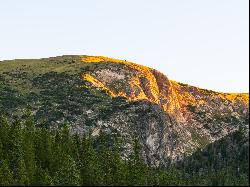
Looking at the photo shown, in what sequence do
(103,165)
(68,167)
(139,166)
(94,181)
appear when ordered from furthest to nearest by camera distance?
1. (103,165)
2. (139,166)
3. (94,181)
4. (68,167)

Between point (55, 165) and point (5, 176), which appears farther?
point (55, 165)

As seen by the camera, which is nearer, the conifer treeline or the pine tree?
the pine tree

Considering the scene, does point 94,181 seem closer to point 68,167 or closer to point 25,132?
point 68,167

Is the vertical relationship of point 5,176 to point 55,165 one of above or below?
below

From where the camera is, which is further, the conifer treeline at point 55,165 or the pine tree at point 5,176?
the conifer treeline at point 55,165

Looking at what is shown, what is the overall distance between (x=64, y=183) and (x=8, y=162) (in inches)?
864

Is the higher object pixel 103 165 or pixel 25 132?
pixel 25 132

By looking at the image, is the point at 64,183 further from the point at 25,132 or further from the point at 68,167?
the point at 25,132

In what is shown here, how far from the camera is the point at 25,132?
139 m

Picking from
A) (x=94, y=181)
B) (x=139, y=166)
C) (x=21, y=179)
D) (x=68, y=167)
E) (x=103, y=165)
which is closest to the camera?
(x=21, y=179)

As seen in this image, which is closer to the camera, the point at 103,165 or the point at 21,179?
the point at 21,179

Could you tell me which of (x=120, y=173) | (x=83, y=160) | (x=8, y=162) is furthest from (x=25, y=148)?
(x=120, y=173)

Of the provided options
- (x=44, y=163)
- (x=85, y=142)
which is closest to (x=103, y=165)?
(x=85, y=142)

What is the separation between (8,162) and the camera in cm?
12500
